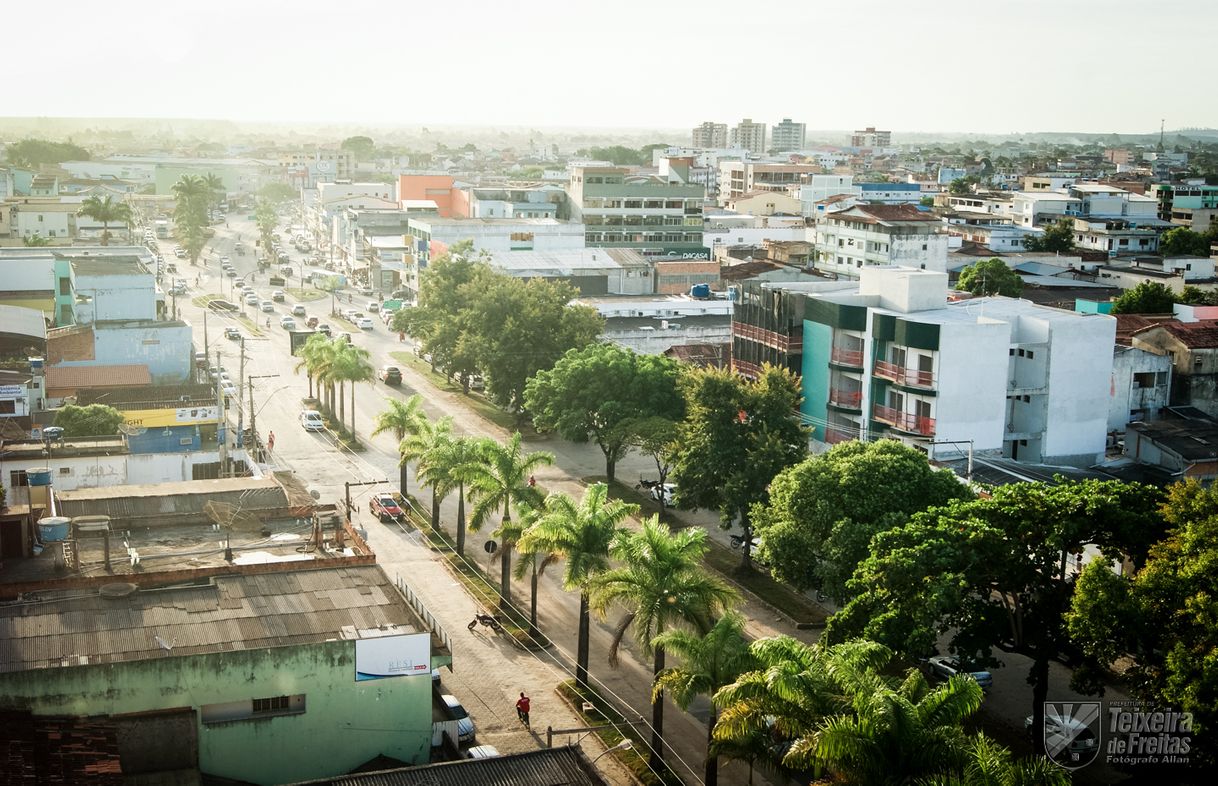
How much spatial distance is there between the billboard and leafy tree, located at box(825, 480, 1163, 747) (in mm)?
8700

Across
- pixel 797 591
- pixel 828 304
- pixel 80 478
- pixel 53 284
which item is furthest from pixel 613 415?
pixel 53 284

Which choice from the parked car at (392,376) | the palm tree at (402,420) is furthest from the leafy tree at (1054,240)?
the palm tree at (402,420)

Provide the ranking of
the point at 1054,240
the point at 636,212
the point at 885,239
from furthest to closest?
the point at 636,212, the point at 1054,240, the point at 885,239

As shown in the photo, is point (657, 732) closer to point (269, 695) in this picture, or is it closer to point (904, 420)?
point (269, 695)

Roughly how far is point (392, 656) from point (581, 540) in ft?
21.3

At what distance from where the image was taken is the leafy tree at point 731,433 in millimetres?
38709

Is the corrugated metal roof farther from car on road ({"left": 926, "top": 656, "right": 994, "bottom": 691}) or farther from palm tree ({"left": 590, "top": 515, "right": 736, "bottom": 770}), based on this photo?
car on road ({"left": 926, "top": 656, "right": 994, "bottom": 691})

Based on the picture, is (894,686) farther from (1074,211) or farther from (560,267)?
(1074,211)

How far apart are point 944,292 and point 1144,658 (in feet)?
→ 81.3

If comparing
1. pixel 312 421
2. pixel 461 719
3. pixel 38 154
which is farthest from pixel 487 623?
pixel 38 154

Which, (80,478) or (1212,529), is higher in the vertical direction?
(1212,529)

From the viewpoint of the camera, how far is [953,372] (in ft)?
140

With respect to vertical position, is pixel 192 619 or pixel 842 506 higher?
pixel 842 506

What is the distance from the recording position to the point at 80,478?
37750mm
